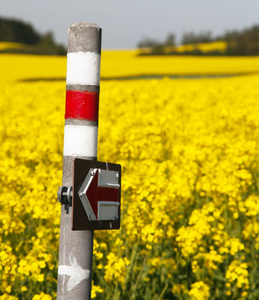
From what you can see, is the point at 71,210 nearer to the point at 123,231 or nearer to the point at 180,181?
the point at 123,231

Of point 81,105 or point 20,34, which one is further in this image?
point 20,34

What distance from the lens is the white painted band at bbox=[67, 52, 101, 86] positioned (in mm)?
2213

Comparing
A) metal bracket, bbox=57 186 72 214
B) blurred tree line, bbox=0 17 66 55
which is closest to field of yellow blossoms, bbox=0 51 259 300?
metal bracket, bbox=57 186 72 214

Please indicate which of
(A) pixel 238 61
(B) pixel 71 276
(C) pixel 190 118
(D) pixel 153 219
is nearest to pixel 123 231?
Answer: (D) pixel 153 219

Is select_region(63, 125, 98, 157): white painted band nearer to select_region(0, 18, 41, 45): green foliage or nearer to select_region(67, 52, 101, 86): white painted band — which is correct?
select_region(67, 52, 101, 86): white painted band

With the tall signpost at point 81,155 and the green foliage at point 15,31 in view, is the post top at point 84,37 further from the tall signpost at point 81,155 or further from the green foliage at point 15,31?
the green foliage at point 15,31

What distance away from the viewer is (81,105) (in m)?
2.20

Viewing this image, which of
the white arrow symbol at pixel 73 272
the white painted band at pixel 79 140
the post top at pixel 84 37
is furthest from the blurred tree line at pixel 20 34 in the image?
the white arrow symbol at pixel 73 272

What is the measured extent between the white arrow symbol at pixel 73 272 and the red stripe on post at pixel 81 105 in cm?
57

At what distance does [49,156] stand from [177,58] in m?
23.2

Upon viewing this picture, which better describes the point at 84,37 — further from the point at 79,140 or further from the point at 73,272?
the point at 73,272

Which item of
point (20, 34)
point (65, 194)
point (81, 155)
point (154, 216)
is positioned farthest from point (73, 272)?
point (20, 34)

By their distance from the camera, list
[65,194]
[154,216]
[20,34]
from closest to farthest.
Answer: [65,194] < [154,216] < [20,34]

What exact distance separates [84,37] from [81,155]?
0.48 metres
